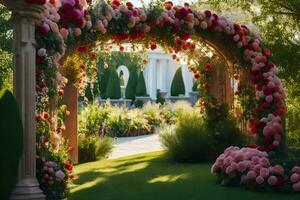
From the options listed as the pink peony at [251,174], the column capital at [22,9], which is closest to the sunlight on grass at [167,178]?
the pink peony at [251,174]

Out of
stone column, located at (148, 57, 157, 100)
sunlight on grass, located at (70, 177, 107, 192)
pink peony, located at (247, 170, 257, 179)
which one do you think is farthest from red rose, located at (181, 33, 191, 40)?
stone column, located at (148, 57, 157, 100)

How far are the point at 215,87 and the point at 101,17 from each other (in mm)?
4642

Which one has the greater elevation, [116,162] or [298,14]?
[298,14]

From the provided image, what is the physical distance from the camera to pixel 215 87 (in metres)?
12.1

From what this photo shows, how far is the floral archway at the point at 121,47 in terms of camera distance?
23.1ft

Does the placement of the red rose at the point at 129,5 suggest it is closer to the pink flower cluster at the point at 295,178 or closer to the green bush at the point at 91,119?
the pink flower cluster at the point at 295,178

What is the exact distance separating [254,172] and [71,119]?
15.0 ft

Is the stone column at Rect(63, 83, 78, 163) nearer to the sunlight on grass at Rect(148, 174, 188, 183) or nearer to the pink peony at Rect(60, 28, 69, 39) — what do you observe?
the sunlight on grass at Rect(148, 174, 188, 183)

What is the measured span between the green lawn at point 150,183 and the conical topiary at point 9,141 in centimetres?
174

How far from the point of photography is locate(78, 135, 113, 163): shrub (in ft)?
38.8

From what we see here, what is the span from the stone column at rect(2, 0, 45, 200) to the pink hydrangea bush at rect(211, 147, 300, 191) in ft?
9.94

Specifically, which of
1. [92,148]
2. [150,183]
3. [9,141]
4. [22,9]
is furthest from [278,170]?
[92,148]

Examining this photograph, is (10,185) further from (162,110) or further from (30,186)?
(162,110)

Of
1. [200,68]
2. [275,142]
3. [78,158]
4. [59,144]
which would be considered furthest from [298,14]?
[78,158]
